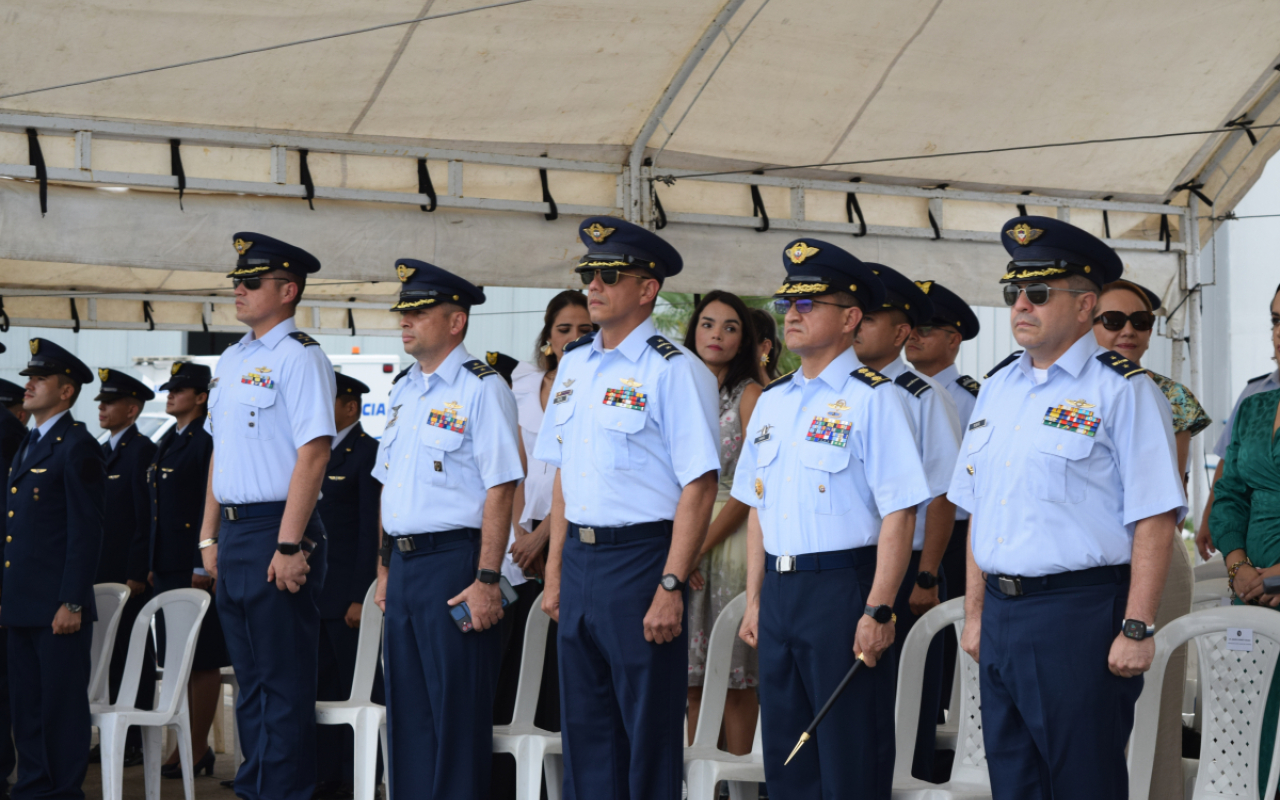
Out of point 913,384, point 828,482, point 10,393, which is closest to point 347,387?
point 10,393

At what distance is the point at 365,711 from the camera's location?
4340mm

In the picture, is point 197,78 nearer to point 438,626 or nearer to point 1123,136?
point 438,626

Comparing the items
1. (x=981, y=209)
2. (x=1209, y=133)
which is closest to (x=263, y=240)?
(x=981, y=209)

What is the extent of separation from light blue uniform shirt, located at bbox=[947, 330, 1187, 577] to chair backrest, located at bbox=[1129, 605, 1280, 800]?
0.41 meters

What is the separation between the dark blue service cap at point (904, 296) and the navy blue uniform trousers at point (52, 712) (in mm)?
3302

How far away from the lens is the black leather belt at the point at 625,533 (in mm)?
3438

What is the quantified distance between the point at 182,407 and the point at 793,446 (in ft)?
12.6

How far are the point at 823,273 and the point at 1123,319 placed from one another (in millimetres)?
1273

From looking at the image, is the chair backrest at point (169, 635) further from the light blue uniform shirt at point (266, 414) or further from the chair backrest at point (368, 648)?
the light blue uniform shirt at point (266, 414)

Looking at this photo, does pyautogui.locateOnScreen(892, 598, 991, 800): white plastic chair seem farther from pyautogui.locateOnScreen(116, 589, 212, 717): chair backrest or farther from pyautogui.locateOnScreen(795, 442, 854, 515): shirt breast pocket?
pyautogui.locateOnScreen(116, 589, 212, 717): chair backrest

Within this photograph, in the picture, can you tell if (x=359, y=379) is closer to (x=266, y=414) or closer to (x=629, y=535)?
(x=266, y=414)

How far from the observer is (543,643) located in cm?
419

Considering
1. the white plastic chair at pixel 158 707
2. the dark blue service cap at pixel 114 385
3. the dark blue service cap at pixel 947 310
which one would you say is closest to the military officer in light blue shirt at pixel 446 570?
the white plastic chair at pixel 158 707

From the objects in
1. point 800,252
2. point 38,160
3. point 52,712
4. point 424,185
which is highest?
point 424,185
